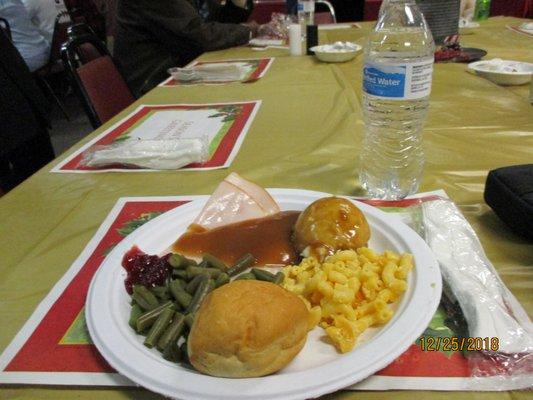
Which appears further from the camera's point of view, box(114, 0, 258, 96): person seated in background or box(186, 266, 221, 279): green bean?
box(114, 0, 258, 96): person seated in background

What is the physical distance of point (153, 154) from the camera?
1.04 m

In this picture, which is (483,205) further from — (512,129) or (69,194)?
(69,194)

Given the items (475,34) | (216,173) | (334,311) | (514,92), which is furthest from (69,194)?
(475,34)

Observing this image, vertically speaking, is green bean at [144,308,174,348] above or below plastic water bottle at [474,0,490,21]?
below

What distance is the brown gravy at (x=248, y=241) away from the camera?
2.24ft

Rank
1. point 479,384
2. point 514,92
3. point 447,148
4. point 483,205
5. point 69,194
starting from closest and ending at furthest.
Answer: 1. point 479,384
2. point 483,205
3. point 69,194
4. point 447,148
5. point 514,92

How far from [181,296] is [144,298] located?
5 cm

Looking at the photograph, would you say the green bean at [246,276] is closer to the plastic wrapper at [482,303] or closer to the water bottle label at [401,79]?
the plastic wrapper at [482,303]

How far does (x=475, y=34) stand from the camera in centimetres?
243

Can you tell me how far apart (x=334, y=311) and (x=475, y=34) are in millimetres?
2429

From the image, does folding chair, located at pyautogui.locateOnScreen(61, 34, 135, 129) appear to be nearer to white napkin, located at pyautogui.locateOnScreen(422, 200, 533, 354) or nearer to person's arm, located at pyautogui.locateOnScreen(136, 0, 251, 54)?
person's arm, located at pyautogui.locateOnScreen(136, 0, 251, 54)

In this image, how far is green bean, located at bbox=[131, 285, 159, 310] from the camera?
556mm

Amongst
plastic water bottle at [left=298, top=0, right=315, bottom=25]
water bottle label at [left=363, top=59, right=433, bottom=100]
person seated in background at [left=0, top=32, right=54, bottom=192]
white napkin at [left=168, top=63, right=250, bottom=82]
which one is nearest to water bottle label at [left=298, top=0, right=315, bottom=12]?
plastic water bottle at [left=298, top=0, right=315, bottom=25]
